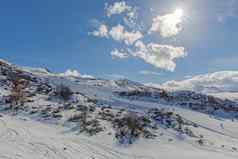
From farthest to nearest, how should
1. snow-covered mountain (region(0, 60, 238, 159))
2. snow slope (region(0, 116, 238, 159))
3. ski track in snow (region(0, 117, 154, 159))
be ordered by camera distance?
snow-covered mountain (region(0, 60, 238, 159))
snow slope (region(0, 116, 238, 159))
ski track in snow (region(0, 117, 154, 159))

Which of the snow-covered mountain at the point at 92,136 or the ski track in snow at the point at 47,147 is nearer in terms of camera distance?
the ski track in snow at the point at 47,147

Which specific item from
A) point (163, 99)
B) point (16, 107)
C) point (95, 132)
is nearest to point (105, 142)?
point (95, 132)

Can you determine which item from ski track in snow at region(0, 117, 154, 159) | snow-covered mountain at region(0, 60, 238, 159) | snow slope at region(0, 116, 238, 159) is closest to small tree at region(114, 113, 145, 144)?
snow-covered mountain at region(0, 60, 238, 159)

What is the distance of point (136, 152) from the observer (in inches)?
706

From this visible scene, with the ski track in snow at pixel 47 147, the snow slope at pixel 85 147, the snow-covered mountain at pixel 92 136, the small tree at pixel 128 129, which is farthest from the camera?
the small tree at pixel 128 129

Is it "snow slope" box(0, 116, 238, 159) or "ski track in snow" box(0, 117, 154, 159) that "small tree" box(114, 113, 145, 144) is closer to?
"snow slope" box(0, 116, 238, 159)

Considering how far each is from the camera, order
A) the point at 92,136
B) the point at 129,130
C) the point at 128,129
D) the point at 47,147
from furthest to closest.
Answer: the point at 128,129 → the point at 129,130 → the point at 92,136 → the point at 47,147

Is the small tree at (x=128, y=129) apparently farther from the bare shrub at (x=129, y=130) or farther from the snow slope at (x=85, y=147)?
the snow slope at (x=85, y=147)

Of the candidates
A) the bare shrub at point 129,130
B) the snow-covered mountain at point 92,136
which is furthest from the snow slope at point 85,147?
the bare shrub at point 129,130

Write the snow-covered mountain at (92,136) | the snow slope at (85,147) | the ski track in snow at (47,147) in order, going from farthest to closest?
the snow-covered mountain at (92,136) → the snow slope at (85,147) → the ski track in snow at (47,147)

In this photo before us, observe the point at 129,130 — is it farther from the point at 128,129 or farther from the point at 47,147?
the point at 47,147

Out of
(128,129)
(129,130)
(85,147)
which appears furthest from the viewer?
(128,129)

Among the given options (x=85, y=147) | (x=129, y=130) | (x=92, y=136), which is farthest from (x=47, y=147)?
(x=129, y=130)

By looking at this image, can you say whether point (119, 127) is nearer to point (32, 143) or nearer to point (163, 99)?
point (32, 143)
